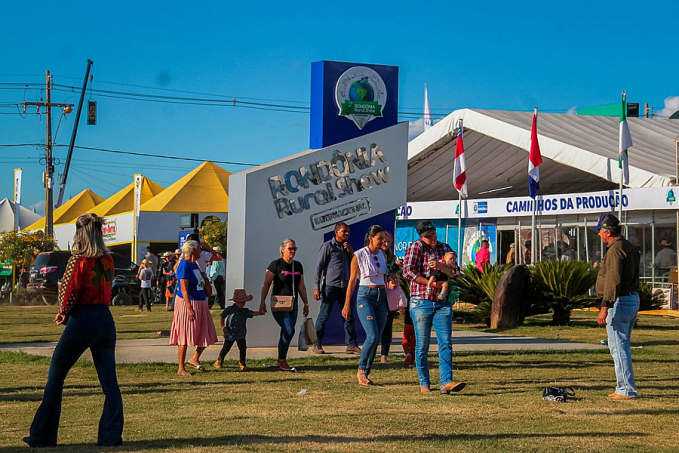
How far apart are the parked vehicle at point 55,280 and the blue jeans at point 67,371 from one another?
25395 mm

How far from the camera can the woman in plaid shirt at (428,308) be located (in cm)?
933

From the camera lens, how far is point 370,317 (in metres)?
10.3

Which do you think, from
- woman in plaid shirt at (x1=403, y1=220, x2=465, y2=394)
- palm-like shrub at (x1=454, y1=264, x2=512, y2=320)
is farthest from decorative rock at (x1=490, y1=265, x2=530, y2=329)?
woman in plaid shirt at (x1=403, y1=220, x2=465, y2=394)

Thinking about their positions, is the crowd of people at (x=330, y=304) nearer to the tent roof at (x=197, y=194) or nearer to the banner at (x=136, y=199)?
the banner at (x=136, y=199)

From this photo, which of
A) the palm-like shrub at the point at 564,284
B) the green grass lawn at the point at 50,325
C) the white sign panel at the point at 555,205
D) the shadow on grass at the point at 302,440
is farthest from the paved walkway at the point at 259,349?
the white sign panel at the point at 555,205

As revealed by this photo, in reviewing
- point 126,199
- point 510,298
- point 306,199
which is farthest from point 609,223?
point 126,199

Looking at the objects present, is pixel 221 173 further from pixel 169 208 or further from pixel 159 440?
pixel 159 440

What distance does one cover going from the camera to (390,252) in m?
12.4

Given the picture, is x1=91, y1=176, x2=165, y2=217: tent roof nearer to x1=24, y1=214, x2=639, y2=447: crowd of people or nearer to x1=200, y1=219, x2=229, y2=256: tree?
x1=200, y1=219, x2=229, y2=256: tree

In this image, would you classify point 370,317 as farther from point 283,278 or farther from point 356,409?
point 356,409

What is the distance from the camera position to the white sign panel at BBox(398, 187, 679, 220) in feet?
93.5

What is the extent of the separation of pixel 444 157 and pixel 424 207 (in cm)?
225

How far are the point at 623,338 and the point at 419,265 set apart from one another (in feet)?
6.83

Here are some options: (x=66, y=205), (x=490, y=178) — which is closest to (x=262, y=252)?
(x=490, y=178)
